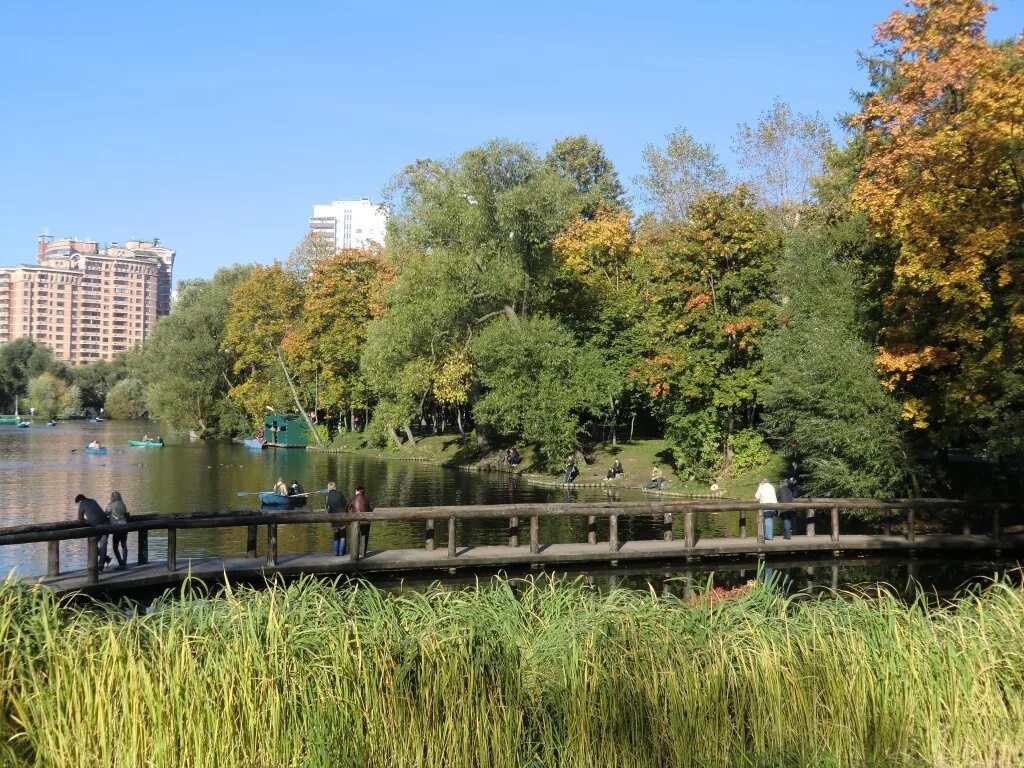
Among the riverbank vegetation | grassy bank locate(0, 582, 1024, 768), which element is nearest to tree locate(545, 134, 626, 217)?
the riverbank vegetation

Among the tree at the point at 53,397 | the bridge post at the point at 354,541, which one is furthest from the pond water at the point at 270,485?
the tree at the point at 53,397

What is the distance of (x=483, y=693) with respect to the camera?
7.81 meters

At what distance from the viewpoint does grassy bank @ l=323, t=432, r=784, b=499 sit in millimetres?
42688

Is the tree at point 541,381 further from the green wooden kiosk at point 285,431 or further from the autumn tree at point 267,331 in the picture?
the green wooden kiosk at point 285,431

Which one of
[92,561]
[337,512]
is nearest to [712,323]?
[337,512]

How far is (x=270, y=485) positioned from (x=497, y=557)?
1031 inches

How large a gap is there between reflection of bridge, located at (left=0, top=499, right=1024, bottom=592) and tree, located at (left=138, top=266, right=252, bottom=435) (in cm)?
6019

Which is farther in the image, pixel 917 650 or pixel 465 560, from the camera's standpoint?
pixel 465 560

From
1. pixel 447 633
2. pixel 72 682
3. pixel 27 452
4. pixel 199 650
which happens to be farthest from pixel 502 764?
pixel 27 452

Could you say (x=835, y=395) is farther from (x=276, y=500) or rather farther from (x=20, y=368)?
(x=20, y=368)

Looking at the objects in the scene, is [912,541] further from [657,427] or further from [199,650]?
[657,427]

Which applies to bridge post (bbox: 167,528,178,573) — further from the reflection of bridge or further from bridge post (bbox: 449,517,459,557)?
bridge post (bbox: 449,517,459,557)

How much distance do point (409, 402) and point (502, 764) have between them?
1960 inches

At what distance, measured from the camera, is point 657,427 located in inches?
2430
